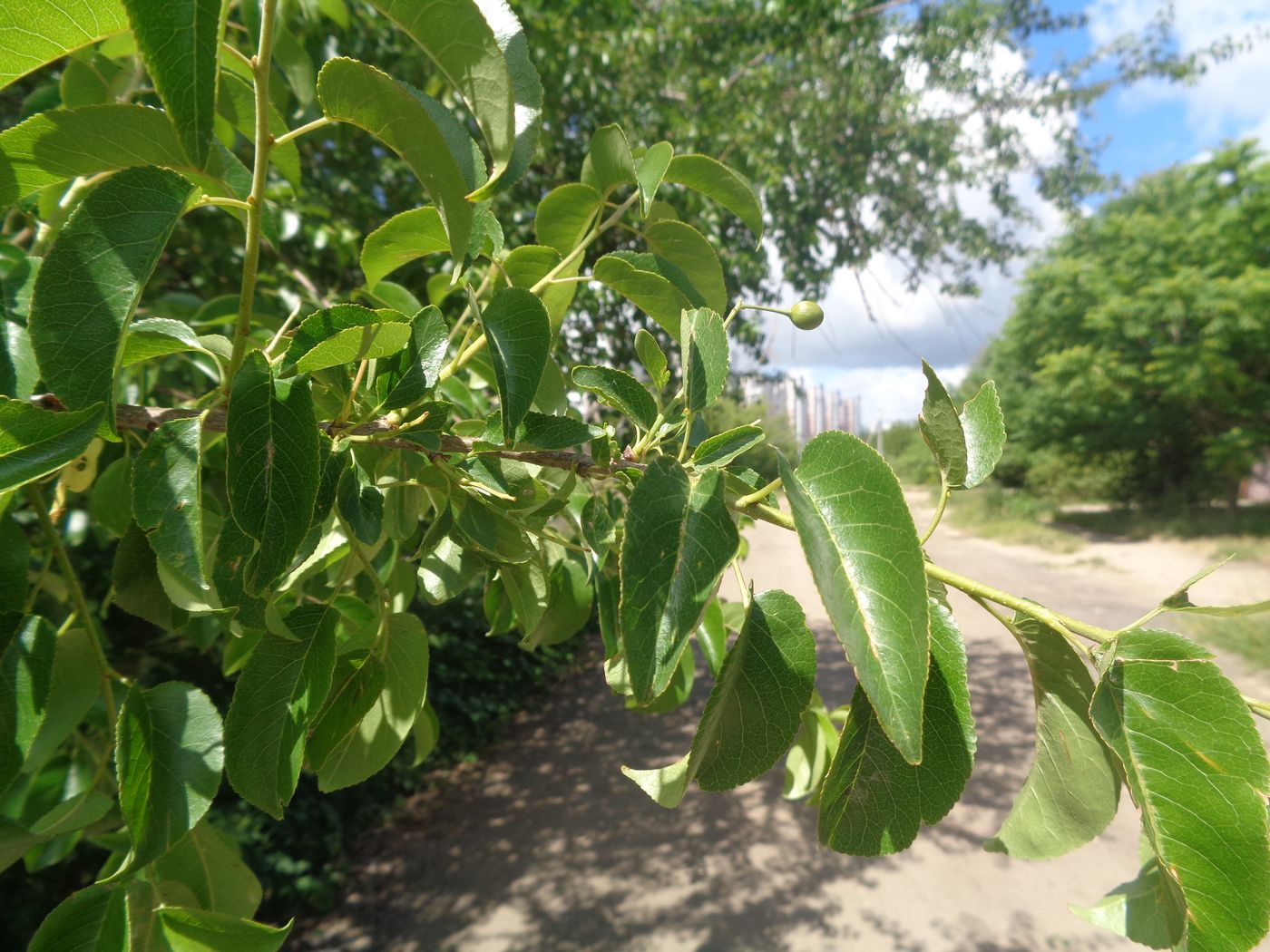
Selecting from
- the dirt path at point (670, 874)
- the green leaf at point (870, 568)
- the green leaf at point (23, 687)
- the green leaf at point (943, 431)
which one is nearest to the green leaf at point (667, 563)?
the green leaf at point (870, 568)

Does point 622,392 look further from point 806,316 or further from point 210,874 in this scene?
point 210,874

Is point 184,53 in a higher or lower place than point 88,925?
higher

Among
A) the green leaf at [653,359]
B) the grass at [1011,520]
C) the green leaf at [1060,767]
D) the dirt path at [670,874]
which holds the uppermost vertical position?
the green leaf at [653,359]

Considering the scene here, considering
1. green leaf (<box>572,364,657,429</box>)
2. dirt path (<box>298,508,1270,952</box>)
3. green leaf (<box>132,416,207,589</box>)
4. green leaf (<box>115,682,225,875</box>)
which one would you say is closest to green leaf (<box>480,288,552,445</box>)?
green leaf (<box>572,364,657,429</box>)

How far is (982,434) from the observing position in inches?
17.8

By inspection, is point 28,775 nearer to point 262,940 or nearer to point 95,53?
point 262,940

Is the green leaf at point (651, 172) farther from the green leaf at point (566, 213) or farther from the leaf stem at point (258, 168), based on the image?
the leaf stem at point (258, 168)

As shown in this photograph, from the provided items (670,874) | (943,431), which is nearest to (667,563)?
(943,431)

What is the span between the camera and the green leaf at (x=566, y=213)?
0.58 metres

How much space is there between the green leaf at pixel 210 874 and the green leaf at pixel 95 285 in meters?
0.39

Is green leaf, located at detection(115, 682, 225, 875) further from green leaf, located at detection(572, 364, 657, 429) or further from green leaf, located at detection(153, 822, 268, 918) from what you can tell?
green leaf, located at detection(572, 364, 657, 429)

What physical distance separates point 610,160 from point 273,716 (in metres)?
0.45

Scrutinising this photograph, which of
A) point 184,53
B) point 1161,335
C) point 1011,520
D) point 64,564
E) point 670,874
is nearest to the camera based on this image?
point 184,53

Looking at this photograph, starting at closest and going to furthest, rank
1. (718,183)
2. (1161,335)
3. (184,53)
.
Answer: (184,53) → (718,183) → (1161,335)
